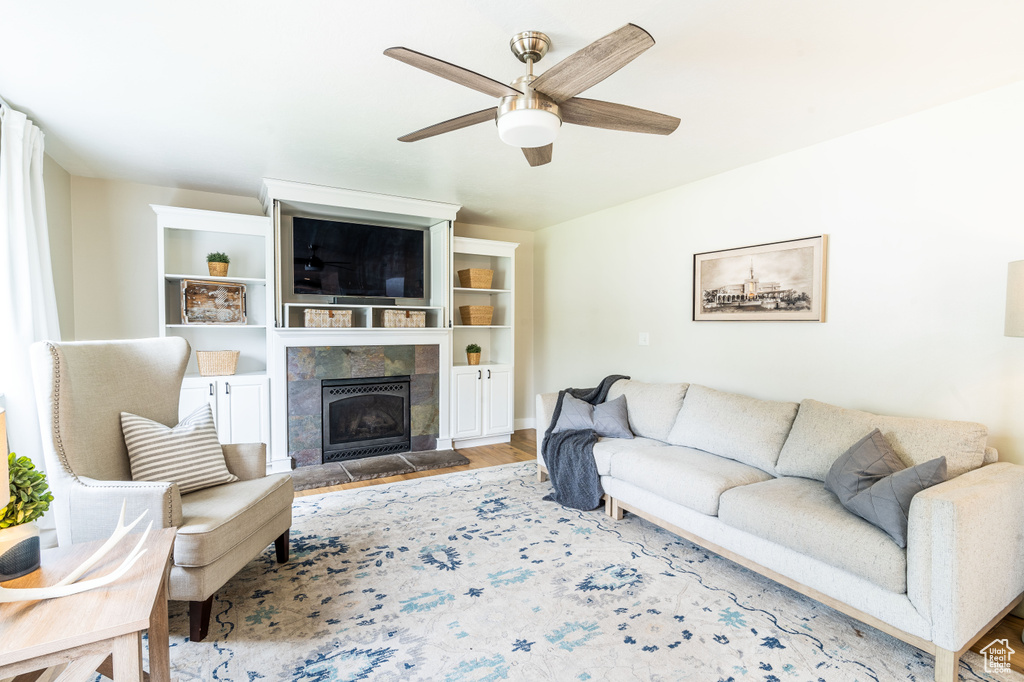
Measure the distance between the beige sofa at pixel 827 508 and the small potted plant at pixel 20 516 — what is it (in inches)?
101

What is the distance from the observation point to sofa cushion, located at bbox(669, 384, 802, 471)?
9.07ft

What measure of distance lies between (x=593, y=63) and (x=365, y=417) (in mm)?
3645

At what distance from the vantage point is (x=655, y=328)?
4199 mm

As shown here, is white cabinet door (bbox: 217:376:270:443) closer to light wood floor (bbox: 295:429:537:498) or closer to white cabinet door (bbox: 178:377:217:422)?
white cabinet door (bbox: 178:377:217:422)

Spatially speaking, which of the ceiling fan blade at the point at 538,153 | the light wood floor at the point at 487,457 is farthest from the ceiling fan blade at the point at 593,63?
the light wood floor at the point at 487,457

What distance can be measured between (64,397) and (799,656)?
2.99 m

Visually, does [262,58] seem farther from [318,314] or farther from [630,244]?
[630,244]

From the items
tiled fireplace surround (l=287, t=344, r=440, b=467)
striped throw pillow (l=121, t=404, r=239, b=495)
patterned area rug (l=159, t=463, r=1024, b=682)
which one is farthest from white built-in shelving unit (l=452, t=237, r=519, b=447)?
striped throw pillow (l=121, t=404, r=239, b=495)

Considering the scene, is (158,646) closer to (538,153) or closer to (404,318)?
(538,153)

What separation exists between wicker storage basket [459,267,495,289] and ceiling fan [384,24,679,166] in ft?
9.23

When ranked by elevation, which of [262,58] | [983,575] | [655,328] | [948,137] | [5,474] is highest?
[262,58]

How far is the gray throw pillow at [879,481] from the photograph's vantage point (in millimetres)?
1812

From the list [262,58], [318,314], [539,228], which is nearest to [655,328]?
[539,228]

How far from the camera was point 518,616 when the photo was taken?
2055 millimetres
